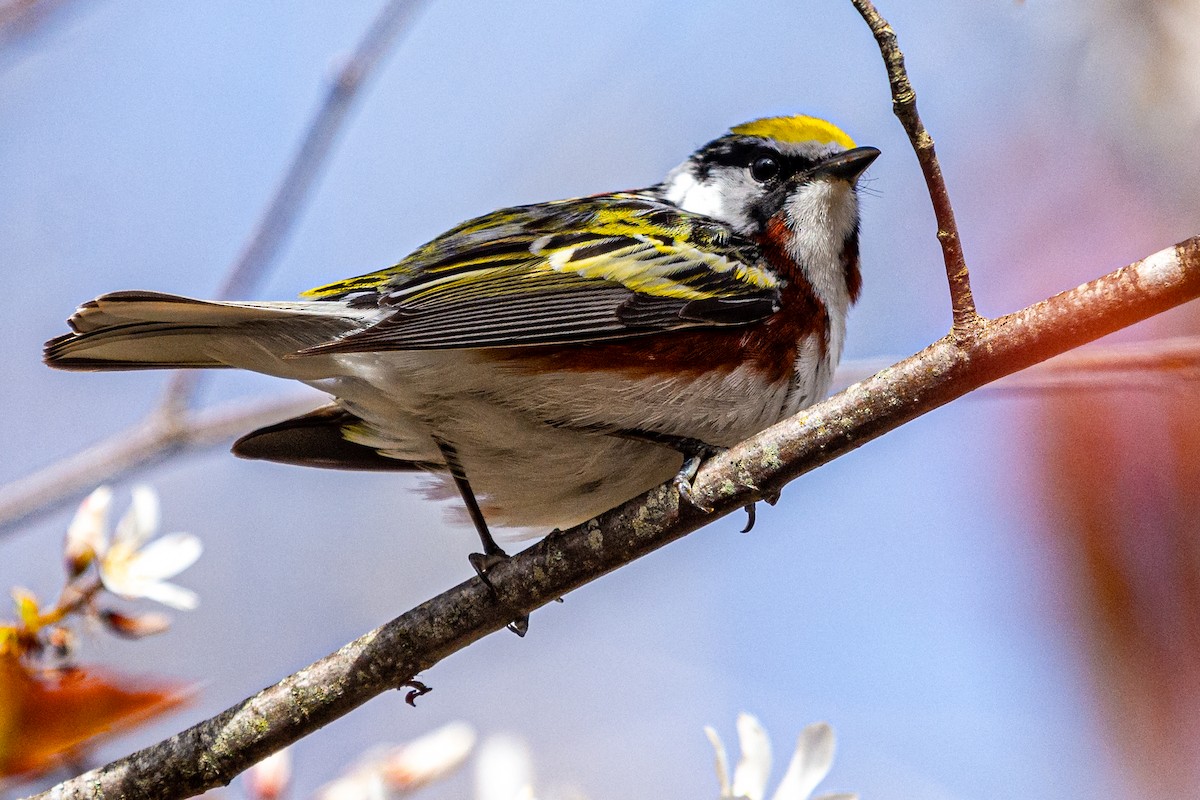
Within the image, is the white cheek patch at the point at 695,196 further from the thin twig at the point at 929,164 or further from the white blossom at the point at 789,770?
the white blossom at the point at 789,770

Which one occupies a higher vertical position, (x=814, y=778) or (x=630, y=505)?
(x=630, y=505)

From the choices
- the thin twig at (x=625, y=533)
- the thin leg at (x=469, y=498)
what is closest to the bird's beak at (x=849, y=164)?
the thin twig at (x=625, y=533)

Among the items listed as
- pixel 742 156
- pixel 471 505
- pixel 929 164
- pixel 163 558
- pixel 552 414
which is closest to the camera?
pixel 929 164

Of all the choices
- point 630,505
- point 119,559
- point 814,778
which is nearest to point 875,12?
point 630,505

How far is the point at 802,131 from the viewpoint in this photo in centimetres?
372

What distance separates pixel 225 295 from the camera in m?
3.46

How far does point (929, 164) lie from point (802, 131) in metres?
1.61

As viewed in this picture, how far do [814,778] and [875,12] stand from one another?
1.52 m

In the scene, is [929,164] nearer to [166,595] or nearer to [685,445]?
[685,445]

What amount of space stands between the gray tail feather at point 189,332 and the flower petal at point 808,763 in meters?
1.60

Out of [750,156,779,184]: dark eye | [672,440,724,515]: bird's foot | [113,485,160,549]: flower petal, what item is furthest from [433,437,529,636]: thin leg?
[750,156,779,184]: dark eye

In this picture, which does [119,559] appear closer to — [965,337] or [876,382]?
[876,382]

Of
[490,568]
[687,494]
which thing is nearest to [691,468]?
[687,494]

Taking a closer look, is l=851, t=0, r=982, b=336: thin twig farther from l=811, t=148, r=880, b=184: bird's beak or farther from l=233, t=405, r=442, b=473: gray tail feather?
l=233, t=405, r=442, b=473: gray tail feather
